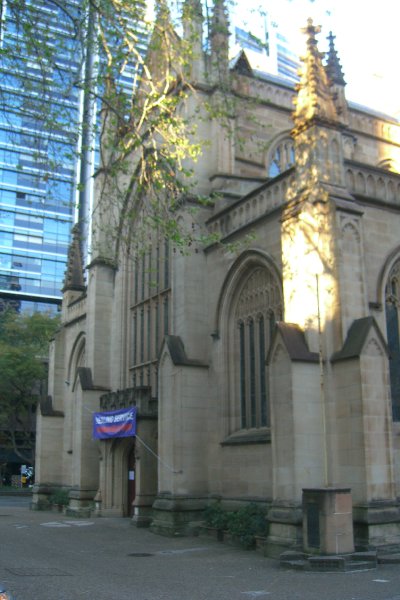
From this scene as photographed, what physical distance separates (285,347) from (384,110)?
24.1m

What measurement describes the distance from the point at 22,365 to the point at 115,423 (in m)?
24.3

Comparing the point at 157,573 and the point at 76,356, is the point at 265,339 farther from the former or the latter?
the point at 76,356

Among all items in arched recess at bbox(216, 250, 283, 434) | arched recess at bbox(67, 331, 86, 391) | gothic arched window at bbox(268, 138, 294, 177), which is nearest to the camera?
arched recess at bbox(216, 250, 283, 434)

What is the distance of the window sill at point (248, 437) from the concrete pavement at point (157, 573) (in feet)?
8.91

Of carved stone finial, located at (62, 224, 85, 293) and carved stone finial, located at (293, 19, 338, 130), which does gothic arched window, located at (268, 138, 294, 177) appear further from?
carved stone finial, located at (62, 224, 85, 293)

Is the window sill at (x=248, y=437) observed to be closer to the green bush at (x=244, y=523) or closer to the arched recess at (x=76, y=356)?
the green bush at (x=244, y=523)

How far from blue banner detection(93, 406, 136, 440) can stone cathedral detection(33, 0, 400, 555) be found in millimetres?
372

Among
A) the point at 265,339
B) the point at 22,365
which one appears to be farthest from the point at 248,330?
the point at 22,365

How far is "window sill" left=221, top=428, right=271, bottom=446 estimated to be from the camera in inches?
699

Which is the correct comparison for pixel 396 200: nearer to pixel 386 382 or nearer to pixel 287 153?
pixel 386 382

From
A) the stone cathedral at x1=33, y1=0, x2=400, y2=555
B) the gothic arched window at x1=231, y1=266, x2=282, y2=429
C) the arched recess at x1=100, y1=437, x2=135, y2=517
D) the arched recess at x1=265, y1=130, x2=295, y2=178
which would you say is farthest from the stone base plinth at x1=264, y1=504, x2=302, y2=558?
the arched recess at x1=265, y1=130, x2=295, y2=178

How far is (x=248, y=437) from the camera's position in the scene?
60.6 ft

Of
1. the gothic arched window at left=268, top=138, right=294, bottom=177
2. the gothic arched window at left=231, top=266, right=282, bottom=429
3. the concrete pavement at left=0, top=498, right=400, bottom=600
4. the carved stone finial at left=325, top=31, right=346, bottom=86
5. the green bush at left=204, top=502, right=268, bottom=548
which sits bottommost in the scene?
the concrete pavement at left=0, top=498, right=400, bottom=600

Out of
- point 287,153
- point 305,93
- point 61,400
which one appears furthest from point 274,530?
point 61,400
